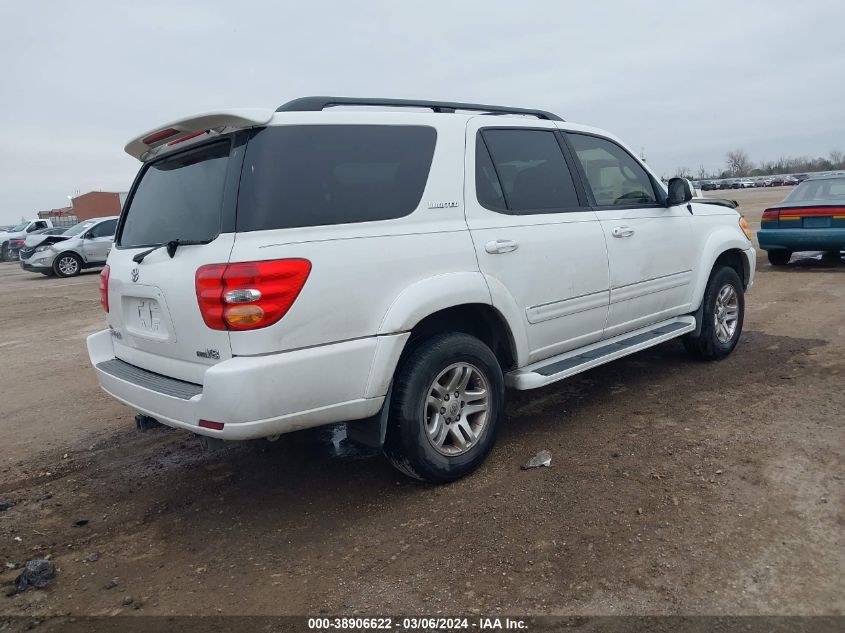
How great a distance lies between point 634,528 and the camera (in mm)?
2994

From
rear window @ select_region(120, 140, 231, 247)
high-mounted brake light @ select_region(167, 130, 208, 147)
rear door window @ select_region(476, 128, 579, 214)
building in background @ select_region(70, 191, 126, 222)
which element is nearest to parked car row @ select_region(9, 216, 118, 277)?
rear window @ select_region(120, 140, 231, 247)

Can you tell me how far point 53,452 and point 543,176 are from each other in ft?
12.7

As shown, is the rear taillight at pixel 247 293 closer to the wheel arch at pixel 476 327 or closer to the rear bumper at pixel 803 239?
the wheel arch at pixel 476 327

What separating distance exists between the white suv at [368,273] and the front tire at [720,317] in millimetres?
1134

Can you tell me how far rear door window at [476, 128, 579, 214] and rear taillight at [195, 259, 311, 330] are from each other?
1.40 metres

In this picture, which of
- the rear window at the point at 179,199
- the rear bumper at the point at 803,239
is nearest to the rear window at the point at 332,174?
the rear window at the point at 179,199

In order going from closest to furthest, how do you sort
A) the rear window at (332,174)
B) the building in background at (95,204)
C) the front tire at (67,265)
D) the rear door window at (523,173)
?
the rear window at (332,174) → the rear door window at (523,173) → the front tire at (67,265) → the building in background at (95,204)

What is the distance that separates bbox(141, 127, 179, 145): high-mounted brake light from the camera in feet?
10.8

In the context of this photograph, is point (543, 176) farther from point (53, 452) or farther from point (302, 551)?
Answer: point (53, 452)

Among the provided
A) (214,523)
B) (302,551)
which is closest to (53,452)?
(214,523)

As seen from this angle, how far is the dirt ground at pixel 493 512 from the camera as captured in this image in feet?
8.63

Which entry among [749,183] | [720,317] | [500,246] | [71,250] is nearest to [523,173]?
[500,246]

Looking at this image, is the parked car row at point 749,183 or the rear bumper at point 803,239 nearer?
the rear bumper at point 803,239

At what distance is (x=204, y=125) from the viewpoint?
3.10 m
